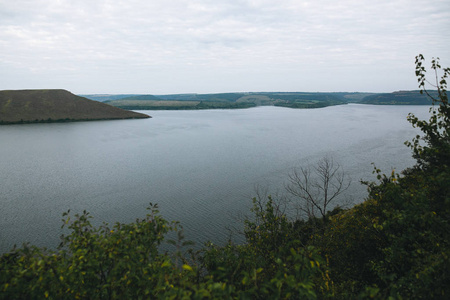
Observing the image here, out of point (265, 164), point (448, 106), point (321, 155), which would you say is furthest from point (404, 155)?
point (448, 106)

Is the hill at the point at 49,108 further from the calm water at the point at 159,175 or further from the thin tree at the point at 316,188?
the thin tree at the point at 316,188

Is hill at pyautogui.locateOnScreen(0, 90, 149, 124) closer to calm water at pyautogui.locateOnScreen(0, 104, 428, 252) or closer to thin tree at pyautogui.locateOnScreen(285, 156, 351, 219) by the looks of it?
calm water at pyautogui.locateOnScreen(0, 104, 428, 252)

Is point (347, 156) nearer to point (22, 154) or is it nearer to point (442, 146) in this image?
point (442, 146)

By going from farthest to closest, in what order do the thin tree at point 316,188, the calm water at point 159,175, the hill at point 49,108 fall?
the hill at point 49,108 < the thin tree at point 316,188 < the calm water at point 159,175

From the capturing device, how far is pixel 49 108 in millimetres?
116062

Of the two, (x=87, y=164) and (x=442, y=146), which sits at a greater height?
(x=442, y=146)

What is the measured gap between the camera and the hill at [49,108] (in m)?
106

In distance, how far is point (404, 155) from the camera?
44250 millimetres

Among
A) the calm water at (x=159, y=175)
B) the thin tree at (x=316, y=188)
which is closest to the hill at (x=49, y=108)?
the calm water at (x=159, y=175)

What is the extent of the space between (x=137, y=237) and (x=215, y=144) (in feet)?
172

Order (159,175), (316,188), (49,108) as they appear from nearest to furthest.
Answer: (316,188)
(159,175)
(49,108)

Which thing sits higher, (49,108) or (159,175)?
(49,108)

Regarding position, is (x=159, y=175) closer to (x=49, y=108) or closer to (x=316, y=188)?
(x=316, y=188)

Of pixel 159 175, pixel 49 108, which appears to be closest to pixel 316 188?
pixel 159 175
